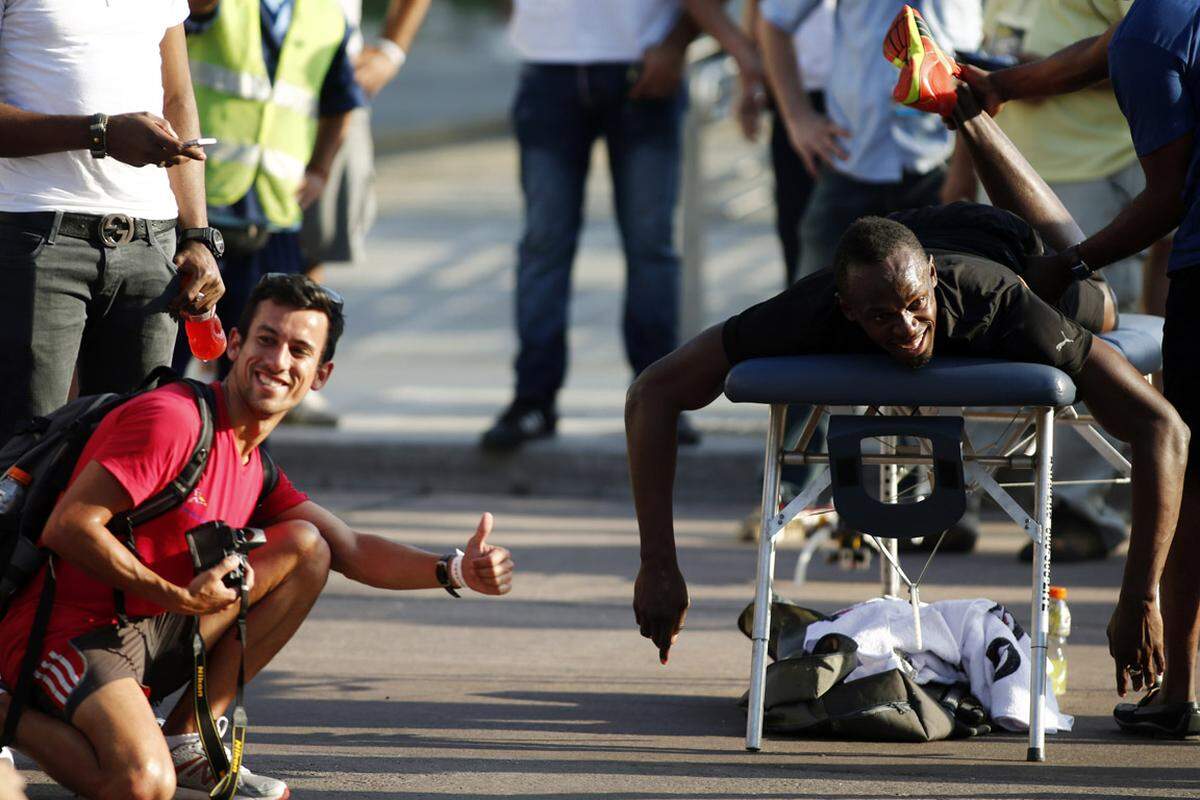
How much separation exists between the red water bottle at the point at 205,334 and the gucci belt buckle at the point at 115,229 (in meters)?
0.23

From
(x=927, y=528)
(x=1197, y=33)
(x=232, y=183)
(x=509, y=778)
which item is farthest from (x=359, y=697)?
(x=1197, y=33)

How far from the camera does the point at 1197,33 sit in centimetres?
416

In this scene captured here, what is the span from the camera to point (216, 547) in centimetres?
371

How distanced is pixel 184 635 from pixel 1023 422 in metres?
1.97

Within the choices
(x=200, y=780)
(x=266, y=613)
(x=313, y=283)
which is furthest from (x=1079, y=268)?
(x=200, y=780)

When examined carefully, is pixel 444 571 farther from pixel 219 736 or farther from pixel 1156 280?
pixel 1156 280

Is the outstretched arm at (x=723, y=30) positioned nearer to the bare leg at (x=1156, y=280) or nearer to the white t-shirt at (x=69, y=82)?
the bare leg at (x=1156, y=280)

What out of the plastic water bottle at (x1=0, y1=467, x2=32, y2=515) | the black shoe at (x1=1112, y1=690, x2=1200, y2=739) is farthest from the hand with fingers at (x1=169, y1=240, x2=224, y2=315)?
the black shoe at (x1=1112, y1=690, x2=1200, y2=739)

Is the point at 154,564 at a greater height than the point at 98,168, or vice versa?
the point at 98,168

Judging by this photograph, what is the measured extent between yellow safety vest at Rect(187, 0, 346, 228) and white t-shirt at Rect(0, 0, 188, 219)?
1700 mm

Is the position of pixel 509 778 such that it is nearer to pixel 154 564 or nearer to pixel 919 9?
pixel 154 564

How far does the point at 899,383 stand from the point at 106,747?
1.72 meters

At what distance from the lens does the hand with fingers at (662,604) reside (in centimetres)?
424

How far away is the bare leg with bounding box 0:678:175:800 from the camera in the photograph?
11.7 ft
